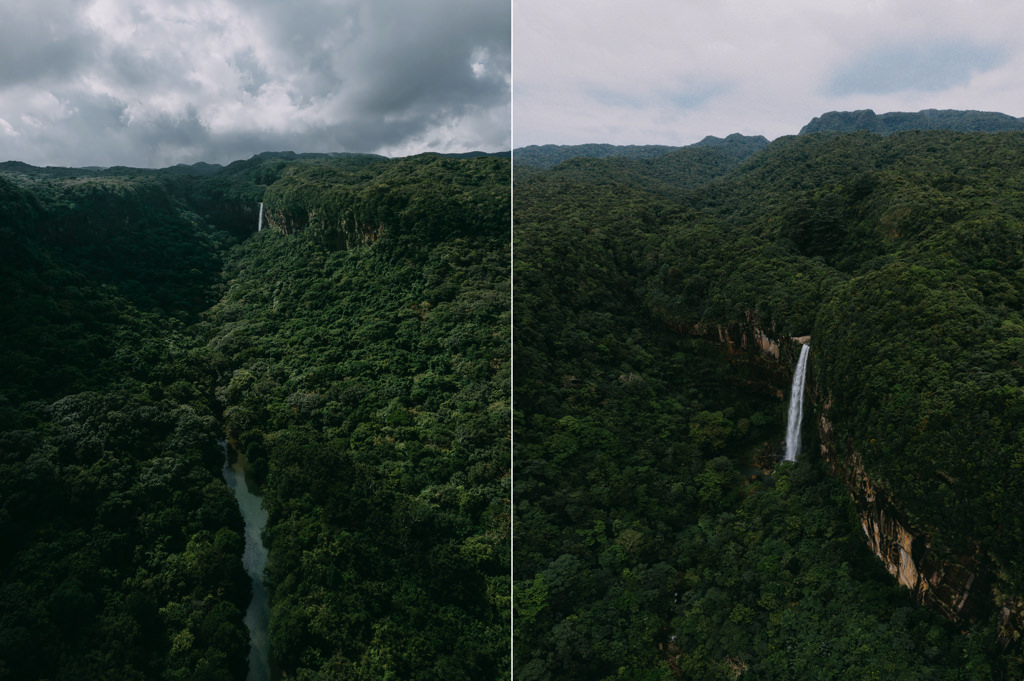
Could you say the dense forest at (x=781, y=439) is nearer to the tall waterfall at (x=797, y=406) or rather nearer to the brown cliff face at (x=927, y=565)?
the brown cliff face at (x=927, y=565)

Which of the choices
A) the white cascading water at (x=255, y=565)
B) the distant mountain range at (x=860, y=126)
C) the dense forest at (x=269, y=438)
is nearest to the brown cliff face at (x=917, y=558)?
the dense forest at (x=269, y=438)

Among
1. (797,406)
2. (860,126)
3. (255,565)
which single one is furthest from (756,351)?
(860,126)

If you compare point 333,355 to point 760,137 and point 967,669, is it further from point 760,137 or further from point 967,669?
point 760,137

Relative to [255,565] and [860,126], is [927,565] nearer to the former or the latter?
[255,565]

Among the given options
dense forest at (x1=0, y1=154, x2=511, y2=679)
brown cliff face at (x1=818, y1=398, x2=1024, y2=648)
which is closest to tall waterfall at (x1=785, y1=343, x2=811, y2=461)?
brown cliff face at (x1=818, y1=398, x2=1024, y2=648)

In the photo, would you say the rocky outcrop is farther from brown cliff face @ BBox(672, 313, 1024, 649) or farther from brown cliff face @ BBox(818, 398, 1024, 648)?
brown cliff face @ BBox(818, 398, 1024, 648)

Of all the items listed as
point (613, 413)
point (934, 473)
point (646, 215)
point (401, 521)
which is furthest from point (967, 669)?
point (646, 215)
